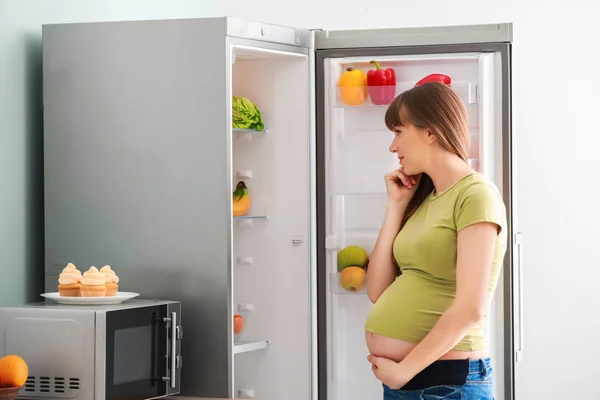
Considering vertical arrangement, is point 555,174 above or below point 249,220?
above

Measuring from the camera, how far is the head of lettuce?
273 centimetres

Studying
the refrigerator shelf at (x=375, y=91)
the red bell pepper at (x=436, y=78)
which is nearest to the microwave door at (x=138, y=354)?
the refrigerator shelf at (x=375, y=91)

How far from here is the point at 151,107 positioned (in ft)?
8.30

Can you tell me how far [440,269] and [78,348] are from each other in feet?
2.93

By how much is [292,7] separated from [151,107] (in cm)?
148

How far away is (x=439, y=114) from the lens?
2.04 m

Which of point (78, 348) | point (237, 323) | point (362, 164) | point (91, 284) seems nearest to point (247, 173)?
point (362, 164)

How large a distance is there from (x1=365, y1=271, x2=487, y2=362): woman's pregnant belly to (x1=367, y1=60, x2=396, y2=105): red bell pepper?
2.97 feet

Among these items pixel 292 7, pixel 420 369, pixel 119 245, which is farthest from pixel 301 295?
pixel 292 7

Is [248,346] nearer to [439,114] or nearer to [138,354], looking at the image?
[138,354]

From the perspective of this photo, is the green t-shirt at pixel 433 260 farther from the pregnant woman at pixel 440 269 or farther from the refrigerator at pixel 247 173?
the refrigerator at pixel 247 173

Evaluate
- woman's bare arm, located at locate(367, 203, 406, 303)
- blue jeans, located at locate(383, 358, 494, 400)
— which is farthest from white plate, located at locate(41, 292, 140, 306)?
blue jeans, located at locate(383, 358, 494, 400)

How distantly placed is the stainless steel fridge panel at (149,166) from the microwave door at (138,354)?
0.18m

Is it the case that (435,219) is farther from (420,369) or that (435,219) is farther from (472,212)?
(420,369)
